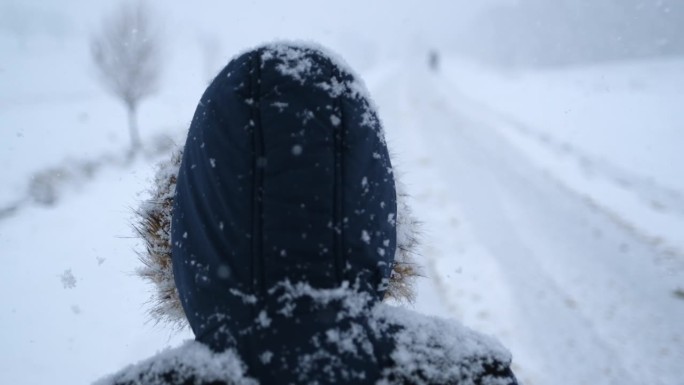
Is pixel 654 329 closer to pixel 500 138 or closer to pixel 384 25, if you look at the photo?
pixel 500 138

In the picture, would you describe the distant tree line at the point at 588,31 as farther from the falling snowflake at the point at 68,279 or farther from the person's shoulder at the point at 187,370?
the person's shoulder at the point at 187,370

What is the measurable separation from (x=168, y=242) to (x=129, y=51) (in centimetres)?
1183

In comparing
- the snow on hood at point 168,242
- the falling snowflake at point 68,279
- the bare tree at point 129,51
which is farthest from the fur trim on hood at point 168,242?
the bare tree at point 129,51

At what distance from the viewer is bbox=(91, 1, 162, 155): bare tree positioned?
10.9 meters

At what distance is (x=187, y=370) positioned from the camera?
33.2 inches

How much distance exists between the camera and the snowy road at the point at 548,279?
3.41 metres

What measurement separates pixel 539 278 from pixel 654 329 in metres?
1.17

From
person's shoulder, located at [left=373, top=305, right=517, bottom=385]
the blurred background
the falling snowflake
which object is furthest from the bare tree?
person's shoulder, located at [left=373, top=305, right=517, bottom=385]

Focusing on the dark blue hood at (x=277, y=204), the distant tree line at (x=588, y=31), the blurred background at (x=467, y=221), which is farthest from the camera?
the distant tree line at (x=588, y=31)

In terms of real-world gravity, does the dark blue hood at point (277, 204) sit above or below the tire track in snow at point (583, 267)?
above

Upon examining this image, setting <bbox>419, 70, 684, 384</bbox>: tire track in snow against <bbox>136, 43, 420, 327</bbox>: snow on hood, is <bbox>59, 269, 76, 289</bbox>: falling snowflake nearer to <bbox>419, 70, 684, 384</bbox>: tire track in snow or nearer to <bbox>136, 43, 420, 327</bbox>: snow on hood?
<bbox>136, 43, 420, 327</bbox>: snow on hood

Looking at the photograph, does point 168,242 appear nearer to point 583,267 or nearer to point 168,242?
point 168,242

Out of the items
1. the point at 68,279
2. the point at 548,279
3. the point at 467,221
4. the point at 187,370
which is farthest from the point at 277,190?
the point at 467,221

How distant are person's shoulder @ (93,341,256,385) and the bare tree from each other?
36.2ft
